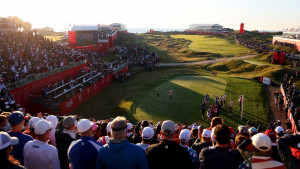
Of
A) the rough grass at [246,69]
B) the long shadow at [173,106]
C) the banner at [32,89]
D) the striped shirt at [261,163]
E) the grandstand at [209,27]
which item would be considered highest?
the grandstand at [209,27]

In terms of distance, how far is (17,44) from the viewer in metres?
31.4

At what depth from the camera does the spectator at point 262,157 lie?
435 centimetres

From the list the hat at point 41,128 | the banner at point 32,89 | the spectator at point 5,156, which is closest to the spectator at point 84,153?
the hat at point 41,128

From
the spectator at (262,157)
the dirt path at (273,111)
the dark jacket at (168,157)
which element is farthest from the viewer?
the dirt path at (273,111)

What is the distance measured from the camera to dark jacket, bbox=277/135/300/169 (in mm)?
4914

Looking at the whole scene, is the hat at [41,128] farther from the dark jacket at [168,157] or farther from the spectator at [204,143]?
the spectator at [204,143]

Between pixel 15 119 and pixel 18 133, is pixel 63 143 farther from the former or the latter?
pixel 15 119

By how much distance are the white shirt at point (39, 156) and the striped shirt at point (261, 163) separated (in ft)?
13.1

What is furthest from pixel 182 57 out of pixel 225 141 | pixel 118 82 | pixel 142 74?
pixel 225 141

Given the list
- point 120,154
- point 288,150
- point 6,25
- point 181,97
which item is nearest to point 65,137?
point 120,154

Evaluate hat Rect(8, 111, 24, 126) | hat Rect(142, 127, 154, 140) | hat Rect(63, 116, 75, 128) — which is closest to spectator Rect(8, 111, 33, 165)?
hat Rect(8, 111, 24, 126)

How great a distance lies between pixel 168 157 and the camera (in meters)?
4.66

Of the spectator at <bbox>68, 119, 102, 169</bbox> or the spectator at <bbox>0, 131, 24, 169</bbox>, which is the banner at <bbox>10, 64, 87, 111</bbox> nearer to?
the spectator at <bbox>68, 119, 102, 169</bbox>

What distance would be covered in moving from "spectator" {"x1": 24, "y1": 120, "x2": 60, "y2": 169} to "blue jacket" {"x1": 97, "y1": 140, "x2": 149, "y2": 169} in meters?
1.65
